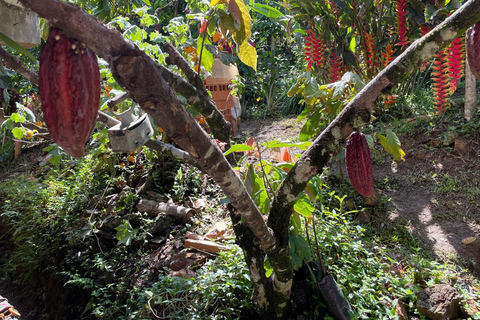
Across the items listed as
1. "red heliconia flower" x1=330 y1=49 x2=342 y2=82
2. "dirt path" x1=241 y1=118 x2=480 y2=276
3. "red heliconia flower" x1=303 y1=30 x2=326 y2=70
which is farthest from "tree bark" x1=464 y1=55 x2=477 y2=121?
"red heliconia flower" x1=303 y1=30 x2=326 y2=70

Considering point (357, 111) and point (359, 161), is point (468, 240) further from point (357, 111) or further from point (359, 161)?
point (357, 111)

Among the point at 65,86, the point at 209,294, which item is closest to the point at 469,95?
the point at 209,294

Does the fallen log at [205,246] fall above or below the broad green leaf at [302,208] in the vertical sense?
below

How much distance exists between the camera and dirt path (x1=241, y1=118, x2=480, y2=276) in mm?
2285

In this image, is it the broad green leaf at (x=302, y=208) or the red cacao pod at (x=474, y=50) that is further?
the broad green leaf at (x=302, y=208)

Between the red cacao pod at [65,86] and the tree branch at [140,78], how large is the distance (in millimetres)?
22

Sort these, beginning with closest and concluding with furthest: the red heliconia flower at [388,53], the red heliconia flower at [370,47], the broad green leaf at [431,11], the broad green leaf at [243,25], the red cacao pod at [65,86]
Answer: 1. the red cacao pod at [65,86]
2. the broad green leaf at [243,25]
3. the broad green leaf at [431,11]
4. the red heliconia flower at [388,53]
5. the red heliconia flower at [370,47]

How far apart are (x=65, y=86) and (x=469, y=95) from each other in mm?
3295

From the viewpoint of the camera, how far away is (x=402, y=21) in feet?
9.65

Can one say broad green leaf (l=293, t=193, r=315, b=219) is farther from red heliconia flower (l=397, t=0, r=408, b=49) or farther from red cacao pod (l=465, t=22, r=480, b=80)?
red heliconia flower (l=397, t=0, r=408, b=49)

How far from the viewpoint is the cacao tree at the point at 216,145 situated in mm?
541

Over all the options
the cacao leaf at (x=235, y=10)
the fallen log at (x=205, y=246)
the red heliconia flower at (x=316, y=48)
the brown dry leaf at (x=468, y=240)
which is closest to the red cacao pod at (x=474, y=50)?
the cacao leaf at (x=235, y=10)

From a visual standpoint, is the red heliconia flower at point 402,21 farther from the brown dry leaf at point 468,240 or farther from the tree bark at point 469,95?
the brown dry leaf at point 468,240

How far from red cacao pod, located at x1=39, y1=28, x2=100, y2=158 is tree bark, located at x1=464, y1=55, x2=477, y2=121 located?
3.15 m
